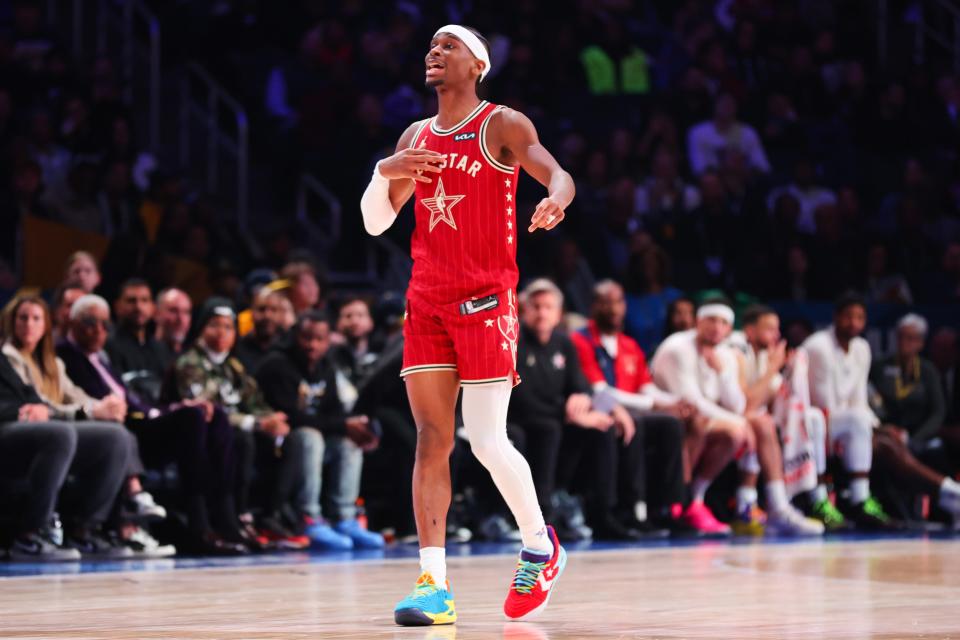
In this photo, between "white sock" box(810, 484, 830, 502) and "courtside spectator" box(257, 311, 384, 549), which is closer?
"courtside spectator" box(257, 311, 384, 549)

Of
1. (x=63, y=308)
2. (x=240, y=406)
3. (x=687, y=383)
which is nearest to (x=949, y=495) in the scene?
(x=687, y=383)

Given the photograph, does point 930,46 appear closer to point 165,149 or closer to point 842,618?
point 165,149

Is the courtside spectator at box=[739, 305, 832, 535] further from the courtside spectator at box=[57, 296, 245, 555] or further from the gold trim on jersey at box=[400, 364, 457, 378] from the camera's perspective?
the gold trim on jersey at box=[400, 364, 457, 378]

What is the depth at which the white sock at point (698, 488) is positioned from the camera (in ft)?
32.6

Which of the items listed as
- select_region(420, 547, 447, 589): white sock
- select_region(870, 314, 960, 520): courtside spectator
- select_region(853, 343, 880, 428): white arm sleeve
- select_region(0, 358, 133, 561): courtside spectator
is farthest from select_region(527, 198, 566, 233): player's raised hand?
select_region(870, 314, 960, 520): courtside spectator

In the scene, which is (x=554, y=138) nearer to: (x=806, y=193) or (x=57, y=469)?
(x=806, y=193)

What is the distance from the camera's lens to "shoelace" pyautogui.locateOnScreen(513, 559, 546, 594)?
490 centimetres

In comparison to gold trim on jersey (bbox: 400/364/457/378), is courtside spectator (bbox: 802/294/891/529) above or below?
below

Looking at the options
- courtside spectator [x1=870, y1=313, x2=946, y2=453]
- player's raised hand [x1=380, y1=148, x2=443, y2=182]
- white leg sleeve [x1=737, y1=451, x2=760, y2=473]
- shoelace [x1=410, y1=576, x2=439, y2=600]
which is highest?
player's raised hand [x1=380, y1=148, x2=443, y2=182]

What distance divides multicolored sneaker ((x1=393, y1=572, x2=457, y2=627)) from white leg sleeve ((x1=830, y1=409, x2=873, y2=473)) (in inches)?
240

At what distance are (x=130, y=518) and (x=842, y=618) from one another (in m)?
3.96

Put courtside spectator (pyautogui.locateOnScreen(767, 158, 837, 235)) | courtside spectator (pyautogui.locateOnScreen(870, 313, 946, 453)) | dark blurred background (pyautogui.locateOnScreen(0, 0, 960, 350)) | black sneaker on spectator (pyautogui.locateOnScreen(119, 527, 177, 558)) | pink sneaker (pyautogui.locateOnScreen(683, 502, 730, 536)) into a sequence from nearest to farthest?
black sneaker on spectator (pyautogui.locateOnScreen(119, 527, 177, 558))
pink sneaker (pyautogui.locateOnScreen(683, 502, 730, 536))
courtside spectator (pyautogui.locateOnScreen(870, 313, 946, 453))
dark blurred background (pyautogui.locateOnScreen(0, 0, 960, 350))
courtside spectator (pyautogui.locateOnScreen(767, 158, 837, 235))

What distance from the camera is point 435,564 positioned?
4859mm

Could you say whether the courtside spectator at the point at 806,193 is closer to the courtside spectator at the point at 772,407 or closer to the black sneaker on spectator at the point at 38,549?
the courtside spectator at the point at 772,407
